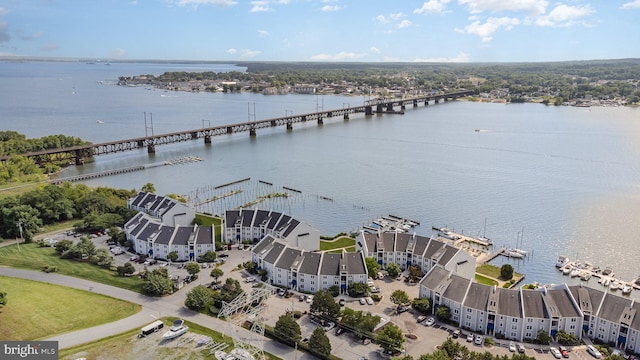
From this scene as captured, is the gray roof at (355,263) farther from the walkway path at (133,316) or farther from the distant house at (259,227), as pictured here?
the walkway path at (133,316)

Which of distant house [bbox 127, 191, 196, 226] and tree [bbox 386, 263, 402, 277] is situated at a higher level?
distant house [bbox 127, 191, 196, 226]

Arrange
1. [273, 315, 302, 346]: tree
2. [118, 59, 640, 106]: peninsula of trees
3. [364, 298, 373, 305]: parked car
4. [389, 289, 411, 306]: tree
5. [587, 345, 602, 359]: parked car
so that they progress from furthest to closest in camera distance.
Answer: [118, 59, 640, 106]: peninsula of trees < [364, 298, 373, 305]: parked car < [389, 289, 411, 306]: tree < [273, 315, 302, 346]: tree < [587, 345, 602, 359]: parked car

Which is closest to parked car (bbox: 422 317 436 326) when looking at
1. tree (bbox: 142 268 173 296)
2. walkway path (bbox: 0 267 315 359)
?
walkway path (bbox: 0 267 315 359)

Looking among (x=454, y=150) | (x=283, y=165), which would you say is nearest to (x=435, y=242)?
(x=283, y=165)

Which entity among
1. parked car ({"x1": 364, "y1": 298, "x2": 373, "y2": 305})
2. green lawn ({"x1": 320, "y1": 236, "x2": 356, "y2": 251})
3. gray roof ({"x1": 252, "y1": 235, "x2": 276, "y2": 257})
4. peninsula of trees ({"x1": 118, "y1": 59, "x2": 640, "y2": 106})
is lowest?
parked car ({"x1": 364, "y1": 298, "x2": 373, "y2": 305})

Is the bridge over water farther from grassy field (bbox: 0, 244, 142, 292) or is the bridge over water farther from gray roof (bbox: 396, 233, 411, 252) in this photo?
gray roof (bbox: 396, 233, 411, 252)

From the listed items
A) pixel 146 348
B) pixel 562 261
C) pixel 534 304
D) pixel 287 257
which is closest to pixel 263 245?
pixel 287 257

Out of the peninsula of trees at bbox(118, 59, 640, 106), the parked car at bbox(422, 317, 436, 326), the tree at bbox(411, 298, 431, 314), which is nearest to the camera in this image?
the parked car at bbox(422, 317, 436, 326)

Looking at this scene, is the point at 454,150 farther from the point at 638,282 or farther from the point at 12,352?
the point at 12,352
